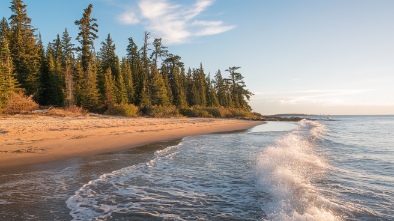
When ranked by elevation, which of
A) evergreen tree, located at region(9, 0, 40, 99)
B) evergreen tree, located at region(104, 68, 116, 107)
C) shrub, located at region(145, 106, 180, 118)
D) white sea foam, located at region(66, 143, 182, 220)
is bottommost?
white sea foam, located at region(66, 143, 182, 220)

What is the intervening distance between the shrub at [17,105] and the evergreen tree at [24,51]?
8.21 m

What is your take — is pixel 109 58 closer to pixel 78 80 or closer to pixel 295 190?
pixel 78 80

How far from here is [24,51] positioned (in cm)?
4134

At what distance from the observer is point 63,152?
36.1 ft

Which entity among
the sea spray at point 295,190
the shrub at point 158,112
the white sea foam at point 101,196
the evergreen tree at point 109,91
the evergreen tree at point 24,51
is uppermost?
the evergreen tree at point 24,51

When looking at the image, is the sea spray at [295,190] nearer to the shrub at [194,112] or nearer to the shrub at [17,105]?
the shrub at [17,105]

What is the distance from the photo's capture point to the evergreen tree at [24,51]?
130ft

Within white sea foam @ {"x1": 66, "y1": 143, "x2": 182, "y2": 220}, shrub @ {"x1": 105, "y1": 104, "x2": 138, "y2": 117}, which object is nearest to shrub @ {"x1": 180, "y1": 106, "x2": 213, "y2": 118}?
shrub @ {"x1": 105, "y1": 104, "x2": 138, "y2": 117}

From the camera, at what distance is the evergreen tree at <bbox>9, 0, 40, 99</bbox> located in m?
39.5

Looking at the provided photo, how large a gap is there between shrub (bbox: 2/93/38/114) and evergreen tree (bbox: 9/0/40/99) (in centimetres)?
821

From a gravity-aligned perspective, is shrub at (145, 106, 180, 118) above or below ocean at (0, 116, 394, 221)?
above

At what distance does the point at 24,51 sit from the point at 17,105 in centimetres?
1591

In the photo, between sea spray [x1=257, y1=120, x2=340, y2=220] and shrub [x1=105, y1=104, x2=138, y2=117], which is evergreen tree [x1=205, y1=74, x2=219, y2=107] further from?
sea spray [x1=257, y1=120, x2=340, y2=220]

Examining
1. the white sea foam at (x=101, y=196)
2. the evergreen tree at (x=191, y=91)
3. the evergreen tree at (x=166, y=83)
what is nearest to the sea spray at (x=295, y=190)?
the white sea foam at (x=101, y=196)
